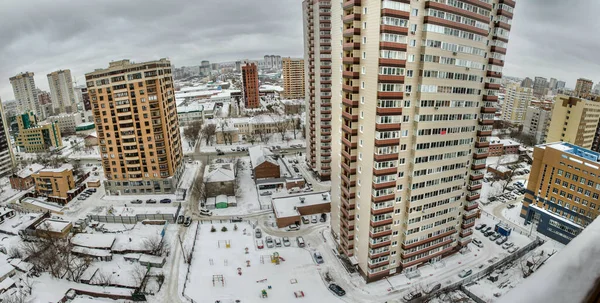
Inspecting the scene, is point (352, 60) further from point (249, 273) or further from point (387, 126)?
point (249, 273)

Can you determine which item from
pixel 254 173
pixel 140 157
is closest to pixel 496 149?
pixel 254 173

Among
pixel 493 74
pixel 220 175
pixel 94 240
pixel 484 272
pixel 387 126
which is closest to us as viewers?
pixel 387 126

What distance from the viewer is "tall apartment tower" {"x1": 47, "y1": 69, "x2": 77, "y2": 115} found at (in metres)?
112

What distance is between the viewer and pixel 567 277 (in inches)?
70.6

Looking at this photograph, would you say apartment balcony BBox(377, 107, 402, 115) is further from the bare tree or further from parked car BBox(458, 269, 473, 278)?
the bare tree

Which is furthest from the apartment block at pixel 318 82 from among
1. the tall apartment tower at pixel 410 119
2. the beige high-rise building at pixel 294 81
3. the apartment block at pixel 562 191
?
the beige high-rise building at pixel 294 81

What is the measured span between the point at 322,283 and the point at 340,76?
1750 centimetres

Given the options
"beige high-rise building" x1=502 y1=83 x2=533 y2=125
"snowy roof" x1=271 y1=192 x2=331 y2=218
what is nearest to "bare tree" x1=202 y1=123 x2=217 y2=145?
"snowy roof" x1=271 y1=192 x2=331 y2=218

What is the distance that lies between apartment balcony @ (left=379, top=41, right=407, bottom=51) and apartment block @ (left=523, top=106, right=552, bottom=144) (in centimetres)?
6473

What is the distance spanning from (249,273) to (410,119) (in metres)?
19.2

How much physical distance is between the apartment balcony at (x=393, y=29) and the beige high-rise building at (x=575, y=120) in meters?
46.9

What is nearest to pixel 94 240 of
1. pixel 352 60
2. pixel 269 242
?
pixel 269 242

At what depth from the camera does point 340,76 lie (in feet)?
84.8

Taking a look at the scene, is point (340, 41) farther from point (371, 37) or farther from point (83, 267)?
point (83, 267)
